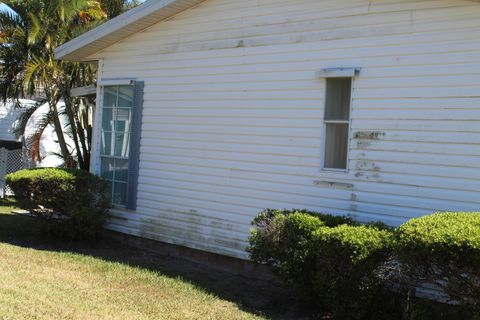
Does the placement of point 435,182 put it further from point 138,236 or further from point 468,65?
point 138,236

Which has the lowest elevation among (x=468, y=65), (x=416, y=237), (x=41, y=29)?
(x=416, y=237)

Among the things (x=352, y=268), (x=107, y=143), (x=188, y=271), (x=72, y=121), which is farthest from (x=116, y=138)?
(x=352, y=268)

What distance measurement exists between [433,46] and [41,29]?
35.0 feet

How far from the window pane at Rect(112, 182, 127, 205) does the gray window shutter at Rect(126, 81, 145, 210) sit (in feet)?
0.79

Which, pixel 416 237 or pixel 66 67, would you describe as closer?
pixel 416 237

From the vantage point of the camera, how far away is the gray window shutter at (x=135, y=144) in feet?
33.8

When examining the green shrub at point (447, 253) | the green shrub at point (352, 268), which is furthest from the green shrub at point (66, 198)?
the green shrub at point (447, 253)

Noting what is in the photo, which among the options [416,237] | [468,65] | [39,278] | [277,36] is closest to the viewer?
[416,237]

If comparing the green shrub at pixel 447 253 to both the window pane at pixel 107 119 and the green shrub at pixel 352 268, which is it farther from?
the window pane at pixel 107 119

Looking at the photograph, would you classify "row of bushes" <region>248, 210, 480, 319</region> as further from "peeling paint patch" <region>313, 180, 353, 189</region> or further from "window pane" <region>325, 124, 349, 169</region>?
"window pane" <region>325, 124, 349, 169</region>

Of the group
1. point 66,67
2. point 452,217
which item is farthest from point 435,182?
point 66,67

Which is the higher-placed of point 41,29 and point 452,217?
point 41,29

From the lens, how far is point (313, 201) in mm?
7742

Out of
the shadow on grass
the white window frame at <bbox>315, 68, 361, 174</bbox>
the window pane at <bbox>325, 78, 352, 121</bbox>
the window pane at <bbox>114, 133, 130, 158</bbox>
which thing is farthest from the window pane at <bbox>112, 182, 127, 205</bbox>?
the window pane at <bbox>325, 78, 352, 121</bbox>
